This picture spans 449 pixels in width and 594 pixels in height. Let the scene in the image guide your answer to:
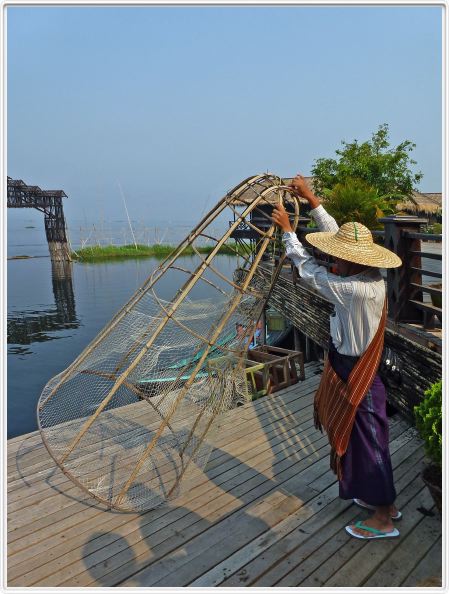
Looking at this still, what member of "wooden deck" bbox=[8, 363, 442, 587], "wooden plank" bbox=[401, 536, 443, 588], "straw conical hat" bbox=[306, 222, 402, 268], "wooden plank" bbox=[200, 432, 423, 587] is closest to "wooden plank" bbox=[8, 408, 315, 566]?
"wooden deck" bbox=[8, 363, 442, 587]

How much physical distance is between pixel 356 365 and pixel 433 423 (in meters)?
0.46

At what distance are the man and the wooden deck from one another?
165 millimetres

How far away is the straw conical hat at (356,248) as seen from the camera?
1965 millimetres

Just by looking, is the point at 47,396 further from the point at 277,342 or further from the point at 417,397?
the point at 277,342

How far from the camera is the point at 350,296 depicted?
77.1 inches

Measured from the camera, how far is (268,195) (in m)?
2.71

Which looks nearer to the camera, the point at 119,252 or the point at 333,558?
the point at 333,558

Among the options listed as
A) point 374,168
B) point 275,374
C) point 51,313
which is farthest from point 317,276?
point 51,313

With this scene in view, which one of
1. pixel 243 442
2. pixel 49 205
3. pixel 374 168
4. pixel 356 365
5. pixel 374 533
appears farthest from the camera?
pixel 49 205

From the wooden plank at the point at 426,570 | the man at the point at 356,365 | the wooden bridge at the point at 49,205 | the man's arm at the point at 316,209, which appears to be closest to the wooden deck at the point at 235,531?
the wooden plank at the point at 426,570

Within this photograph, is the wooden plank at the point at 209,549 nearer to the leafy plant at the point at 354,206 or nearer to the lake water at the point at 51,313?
the leafy plant at the point at 354,206

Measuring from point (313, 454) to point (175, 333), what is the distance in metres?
1.66

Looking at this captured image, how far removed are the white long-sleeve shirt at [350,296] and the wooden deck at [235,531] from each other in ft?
3.17

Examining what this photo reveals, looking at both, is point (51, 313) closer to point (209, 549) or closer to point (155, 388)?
point (155, 388)
